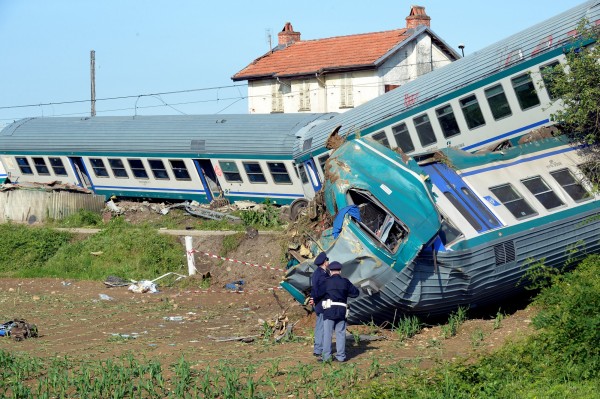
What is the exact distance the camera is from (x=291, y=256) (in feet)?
57.5

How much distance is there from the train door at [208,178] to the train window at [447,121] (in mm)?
10320

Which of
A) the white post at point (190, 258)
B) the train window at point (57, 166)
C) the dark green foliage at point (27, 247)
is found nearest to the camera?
the white post at point (190, 258)

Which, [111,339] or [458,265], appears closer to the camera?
[458,265]

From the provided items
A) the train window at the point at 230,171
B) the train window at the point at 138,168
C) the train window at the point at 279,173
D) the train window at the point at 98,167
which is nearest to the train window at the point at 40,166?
the train window at the point at 98,167

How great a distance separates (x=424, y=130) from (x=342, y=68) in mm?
17568

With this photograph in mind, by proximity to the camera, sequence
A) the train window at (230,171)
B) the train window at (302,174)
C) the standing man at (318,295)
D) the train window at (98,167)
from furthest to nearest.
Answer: the train window at (98,167)
the train window at (230,171)
the train window at (302,174)
the standing man at (318,295)

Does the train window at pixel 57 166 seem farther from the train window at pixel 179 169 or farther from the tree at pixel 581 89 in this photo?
the tree at pixel 581 89

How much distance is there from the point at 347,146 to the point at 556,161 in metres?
4.03

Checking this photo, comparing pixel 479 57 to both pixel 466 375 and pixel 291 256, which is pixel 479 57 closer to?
pixel 291 256

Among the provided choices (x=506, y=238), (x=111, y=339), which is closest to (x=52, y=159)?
(x=111, y=339)

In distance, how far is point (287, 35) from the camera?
50281 mm

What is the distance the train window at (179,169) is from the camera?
112 feet

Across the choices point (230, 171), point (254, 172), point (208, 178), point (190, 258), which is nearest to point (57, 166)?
point (208, 178)

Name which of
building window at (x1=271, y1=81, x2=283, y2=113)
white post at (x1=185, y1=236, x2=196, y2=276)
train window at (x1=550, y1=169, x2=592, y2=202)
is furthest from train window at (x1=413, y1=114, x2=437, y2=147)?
building window at (x1=271, y1=81, x2=283, y2=113)
